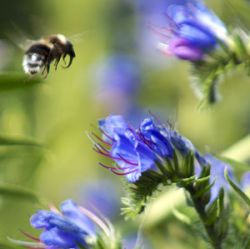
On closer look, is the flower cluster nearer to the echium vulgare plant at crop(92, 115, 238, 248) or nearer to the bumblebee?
the echium vulgare plant at crop(92, 115, 238, 248)

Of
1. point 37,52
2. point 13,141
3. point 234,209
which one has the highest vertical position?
point 37,52

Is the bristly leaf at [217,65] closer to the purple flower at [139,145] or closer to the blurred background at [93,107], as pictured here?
the blurred background at [93,107]

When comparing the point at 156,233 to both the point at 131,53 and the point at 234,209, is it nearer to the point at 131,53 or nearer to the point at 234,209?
the point at 234,209

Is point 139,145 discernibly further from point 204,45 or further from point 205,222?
point 204,45

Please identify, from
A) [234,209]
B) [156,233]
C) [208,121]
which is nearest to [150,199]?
[234,209]

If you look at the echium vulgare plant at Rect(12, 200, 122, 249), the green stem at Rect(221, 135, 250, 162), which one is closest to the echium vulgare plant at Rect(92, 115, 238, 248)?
the echium vulgare plant at Rect(12, 200, 122, 249)

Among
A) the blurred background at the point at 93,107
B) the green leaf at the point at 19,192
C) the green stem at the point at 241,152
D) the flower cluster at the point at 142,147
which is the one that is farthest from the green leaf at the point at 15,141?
the green stem at the point at 241,152

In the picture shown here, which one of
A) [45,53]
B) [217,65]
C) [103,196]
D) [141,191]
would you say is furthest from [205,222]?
[103,196]
